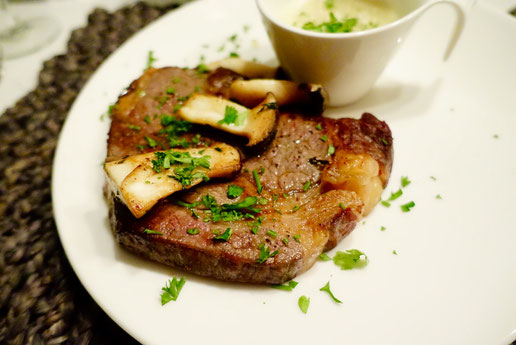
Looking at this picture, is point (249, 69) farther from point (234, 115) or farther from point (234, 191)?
point (234, 191)

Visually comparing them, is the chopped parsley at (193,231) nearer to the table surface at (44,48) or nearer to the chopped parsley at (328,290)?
the chopped parsley at (328,290)

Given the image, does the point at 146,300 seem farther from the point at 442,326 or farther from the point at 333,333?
the point at 442,326

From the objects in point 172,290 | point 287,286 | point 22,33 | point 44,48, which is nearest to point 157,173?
point 172,290

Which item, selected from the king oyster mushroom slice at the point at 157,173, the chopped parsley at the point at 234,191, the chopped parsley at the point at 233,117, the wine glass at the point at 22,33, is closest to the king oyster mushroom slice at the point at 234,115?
the chopped parsley at the point at 233,117

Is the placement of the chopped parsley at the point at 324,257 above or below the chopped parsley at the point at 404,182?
below

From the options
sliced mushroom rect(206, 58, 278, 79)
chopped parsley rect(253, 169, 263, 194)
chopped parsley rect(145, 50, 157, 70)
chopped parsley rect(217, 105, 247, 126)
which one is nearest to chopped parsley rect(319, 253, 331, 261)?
chopped parsley rect(253, 169, 263, 194)

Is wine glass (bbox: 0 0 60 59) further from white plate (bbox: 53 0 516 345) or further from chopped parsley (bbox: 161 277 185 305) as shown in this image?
chopped parsley (bbox: 161 277 185 305)
